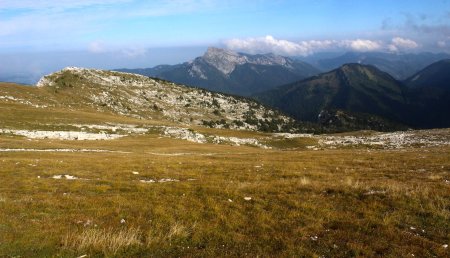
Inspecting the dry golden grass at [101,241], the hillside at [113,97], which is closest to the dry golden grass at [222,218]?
the dry golden grass at [101,241]

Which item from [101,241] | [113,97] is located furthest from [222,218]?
[113,97]

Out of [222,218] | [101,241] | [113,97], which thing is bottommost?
[222,218]

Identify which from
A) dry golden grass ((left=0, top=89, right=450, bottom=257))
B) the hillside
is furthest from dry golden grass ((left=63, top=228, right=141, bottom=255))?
the hillside

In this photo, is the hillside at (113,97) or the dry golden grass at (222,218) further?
the hillside at (113,97)

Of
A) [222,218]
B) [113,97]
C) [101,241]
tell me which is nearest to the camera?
[101,241]

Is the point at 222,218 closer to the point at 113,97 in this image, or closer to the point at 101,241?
the point at 101,241

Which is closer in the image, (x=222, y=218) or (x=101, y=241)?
(x=101, y=241)

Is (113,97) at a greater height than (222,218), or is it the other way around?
(113,97)

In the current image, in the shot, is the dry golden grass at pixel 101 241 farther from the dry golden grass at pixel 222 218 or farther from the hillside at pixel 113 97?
the hillside at pixel 113 97

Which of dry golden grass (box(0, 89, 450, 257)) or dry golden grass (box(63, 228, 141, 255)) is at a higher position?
dry golden grass (box(63, 228, 141, 255))

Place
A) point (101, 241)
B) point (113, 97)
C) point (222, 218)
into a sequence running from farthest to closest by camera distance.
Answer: point (113, 97)
point (222, 218)
point (101, 241)

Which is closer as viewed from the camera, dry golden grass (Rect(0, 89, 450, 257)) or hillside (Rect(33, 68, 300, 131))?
dry golden grass (Rect(0, 89, 450, 257))

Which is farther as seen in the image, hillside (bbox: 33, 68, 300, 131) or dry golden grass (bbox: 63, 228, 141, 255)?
hillside (bbox: 33, 68, 300, 131)

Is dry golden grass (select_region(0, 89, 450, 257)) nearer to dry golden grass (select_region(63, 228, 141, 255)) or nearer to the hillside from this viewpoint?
dry golden grass (select_region(63, 228, 141, 255))
